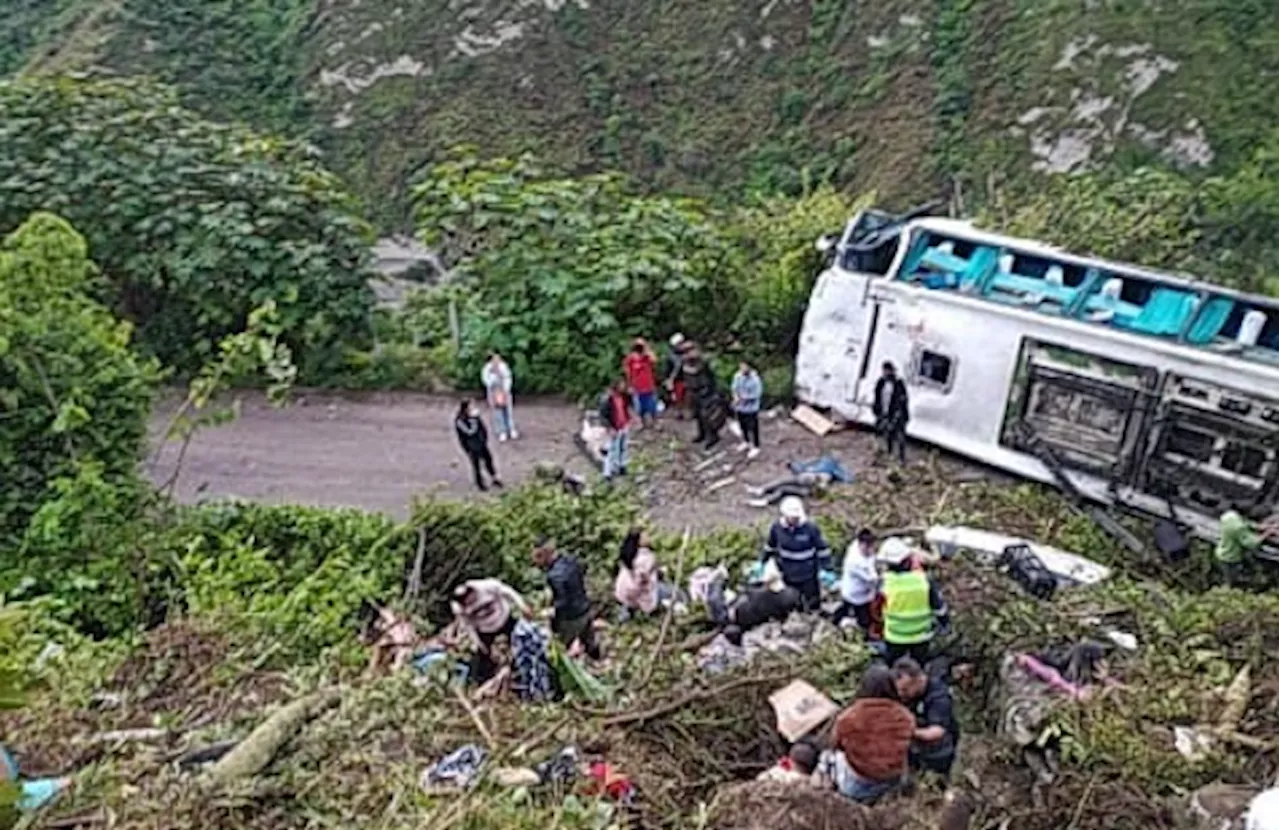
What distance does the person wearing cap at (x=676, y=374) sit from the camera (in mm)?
15789

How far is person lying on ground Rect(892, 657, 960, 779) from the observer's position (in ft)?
26.9

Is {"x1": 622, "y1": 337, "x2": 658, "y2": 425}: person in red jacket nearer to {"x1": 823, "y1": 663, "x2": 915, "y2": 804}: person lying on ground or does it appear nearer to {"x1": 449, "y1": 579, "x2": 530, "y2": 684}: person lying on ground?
{"x1": 449, "y1": 579, "x2": 530, "y2": 684}: person lying on ground

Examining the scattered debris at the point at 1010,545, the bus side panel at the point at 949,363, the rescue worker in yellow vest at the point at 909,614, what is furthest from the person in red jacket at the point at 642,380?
the rescue worker in yellow vest at the point at 909,614

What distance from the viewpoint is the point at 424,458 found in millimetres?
15898

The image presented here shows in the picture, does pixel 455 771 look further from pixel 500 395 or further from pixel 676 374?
pixel 676 374

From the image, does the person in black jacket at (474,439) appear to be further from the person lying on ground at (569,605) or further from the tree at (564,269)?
the person lying on ground at (569,605)

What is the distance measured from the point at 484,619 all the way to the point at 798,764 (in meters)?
2.54

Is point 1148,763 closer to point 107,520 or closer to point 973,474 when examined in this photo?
point 973,474

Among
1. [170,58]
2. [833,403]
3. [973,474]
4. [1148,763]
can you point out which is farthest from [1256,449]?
[170,58]

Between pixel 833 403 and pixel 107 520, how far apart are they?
7.74 m

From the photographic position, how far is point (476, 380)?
17312 millimetres

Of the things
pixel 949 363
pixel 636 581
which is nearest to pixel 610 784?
pixel 636 581

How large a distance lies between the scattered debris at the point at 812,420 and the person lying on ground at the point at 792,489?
1165 millimetres

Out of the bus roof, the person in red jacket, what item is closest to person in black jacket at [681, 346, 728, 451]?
the person in red jacket
